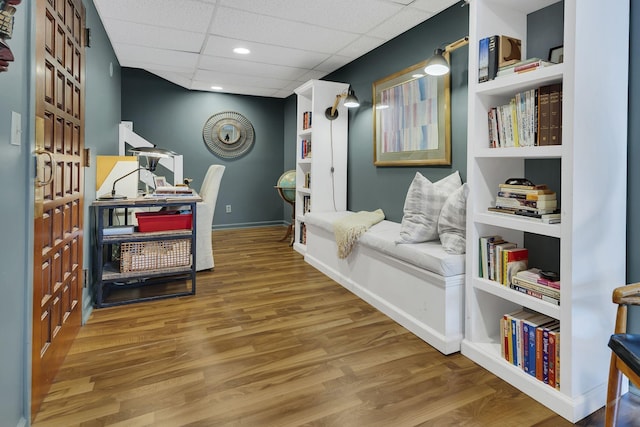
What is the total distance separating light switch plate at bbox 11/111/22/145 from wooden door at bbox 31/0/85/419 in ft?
0.55

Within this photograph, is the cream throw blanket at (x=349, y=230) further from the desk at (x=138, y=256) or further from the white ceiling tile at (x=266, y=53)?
the white ceiling tile at (x=266, y=53)

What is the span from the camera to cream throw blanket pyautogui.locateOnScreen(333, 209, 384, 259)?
3.04 m

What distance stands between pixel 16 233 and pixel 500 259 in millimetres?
2099

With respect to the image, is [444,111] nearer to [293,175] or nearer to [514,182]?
[514,182]

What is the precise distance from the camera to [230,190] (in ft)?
20.4

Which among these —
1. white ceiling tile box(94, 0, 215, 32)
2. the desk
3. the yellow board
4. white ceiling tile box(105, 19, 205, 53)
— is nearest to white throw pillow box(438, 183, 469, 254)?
the desk

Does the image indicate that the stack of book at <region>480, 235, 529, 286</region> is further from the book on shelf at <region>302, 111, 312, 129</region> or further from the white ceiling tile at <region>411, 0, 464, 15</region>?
the book on shelf at <region>302, 111, 312, 129</region>

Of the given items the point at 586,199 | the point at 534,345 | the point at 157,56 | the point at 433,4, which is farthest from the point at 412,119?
the point at 157,56

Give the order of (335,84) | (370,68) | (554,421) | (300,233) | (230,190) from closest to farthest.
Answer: (554,421), (370,68), (335,84), (300,233), (230,190)

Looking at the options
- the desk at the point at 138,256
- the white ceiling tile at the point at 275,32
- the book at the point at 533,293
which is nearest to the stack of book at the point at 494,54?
Answer: the book at the point at 533,293

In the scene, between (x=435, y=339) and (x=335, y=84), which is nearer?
(x=435, y=339)

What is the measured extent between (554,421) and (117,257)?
3183 mm

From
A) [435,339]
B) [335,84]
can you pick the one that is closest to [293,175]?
[335,84]

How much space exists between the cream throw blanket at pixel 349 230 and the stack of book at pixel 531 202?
51.7 inches
